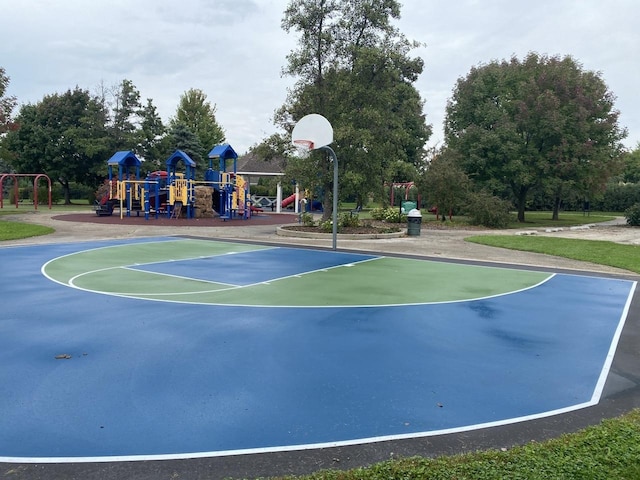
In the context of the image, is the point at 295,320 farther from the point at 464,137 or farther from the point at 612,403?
the point at 464,137

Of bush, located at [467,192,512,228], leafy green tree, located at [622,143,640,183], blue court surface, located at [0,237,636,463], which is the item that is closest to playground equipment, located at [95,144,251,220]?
bush, located at [467,192,512,228]

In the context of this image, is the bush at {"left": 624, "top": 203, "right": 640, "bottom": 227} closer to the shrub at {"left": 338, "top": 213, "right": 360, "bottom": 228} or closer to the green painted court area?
the shrub at {"left": 338, "top": 213, "right": 360, "bottom": 228}

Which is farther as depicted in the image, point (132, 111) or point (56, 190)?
point (56, 190)

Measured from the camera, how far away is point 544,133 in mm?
27938

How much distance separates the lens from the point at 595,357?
19.1ft

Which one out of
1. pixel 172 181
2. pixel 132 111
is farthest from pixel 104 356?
pixel 132 111

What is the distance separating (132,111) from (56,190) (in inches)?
497

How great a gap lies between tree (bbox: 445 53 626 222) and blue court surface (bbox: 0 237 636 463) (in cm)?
1893

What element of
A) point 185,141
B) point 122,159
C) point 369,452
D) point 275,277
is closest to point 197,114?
point 185,141

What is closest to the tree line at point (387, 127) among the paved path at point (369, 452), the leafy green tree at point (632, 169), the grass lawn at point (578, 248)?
the grass lawn at point (578, 248)

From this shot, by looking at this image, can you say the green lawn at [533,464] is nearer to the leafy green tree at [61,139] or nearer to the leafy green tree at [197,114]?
the leafy green tree at [61,139]

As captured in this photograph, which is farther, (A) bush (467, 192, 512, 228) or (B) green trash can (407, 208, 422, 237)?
(A) bush (467, 192, 512, 228)

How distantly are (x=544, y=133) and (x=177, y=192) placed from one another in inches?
814

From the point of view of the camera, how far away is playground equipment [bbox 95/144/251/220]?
28.3 m
